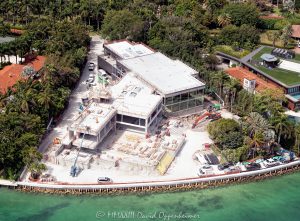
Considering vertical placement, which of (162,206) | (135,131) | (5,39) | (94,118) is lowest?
(162,206)

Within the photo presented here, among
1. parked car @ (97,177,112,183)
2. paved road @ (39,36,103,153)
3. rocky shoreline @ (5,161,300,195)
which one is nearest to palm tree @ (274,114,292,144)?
rocky shoreline @ (5,161,300,195)

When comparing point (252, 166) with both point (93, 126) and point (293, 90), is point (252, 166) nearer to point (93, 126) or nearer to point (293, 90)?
point (293, 90)

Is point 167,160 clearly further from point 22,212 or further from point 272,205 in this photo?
point 22,212

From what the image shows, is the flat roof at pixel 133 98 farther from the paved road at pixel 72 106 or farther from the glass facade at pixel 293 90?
the glass facade at pixel 293 90

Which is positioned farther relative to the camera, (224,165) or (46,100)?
(46,100)

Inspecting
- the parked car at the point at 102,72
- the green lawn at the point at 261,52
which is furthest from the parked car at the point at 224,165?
the parked car at the point at 102,72

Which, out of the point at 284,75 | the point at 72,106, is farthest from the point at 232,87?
the point at 72,106

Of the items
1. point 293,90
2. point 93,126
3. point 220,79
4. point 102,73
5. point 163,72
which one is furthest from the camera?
point 102,73
